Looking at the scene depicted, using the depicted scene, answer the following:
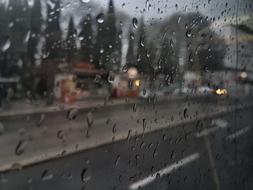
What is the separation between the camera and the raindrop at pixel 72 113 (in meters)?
1.33

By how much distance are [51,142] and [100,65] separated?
346mm

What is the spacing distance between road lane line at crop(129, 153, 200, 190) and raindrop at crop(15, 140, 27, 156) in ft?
2.48

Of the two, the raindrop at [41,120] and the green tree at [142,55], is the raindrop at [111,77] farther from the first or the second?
the raindrop at [41,120]

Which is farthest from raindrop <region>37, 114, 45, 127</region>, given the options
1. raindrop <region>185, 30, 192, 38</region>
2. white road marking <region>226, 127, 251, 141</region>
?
white road marking <region>226, 127, 251, 141</region>

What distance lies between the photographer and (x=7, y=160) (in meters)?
1.13

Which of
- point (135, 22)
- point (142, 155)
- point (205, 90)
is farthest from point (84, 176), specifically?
point (205, 90)

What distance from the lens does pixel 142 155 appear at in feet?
5.95

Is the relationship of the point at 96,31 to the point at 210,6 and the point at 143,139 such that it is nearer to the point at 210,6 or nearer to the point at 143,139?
the point at 143,139

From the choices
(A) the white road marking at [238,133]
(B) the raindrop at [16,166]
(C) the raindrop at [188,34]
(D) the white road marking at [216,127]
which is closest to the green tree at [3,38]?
(B) the raindrop at [16,166]

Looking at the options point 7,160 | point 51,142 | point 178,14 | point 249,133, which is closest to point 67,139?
point 51,142

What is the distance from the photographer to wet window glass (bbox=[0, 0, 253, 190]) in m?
1.14

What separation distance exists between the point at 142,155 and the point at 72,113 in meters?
0.56

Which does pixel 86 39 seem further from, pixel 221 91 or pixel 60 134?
pixel 221 91

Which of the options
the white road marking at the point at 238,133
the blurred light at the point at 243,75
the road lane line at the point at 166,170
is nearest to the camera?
the road lane line at the point at 166,170
